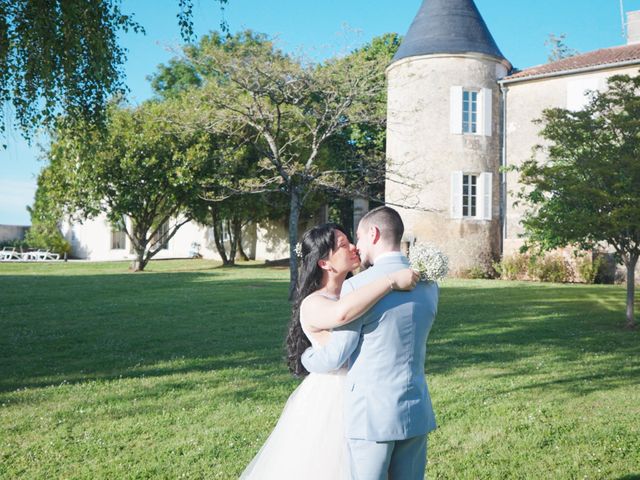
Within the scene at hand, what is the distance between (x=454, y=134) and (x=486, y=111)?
1.53 metres

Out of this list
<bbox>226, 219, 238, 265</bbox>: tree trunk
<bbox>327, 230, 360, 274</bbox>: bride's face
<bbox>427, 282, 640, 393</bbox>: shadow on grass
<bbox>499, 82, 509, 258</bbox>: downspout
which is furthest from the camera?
<bbox>226, 219, 238, 265</bbox>: tree trunk

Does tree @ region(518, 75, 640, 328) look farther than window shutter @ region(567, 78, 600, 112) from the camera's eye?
No

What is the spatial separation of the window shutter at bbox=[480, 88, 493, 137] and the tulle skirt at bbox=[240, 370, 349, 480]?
22.2 m

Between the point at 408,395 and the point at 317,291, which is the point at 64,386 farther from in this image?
the point at 408,395

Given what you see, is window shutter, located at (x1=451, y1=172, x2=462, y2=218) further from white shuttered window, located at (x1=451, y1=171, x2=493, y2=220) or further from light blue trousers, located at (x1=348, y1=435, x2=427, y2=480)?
light blue trousers, located at (x1=348, y1=435, x2=427, y2=480)

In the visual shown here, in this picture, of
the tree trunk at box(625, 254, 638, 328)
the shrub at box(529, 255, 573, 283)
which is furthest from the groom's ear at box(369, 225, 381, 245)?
the shrub at box(529, 255, 573, 283)

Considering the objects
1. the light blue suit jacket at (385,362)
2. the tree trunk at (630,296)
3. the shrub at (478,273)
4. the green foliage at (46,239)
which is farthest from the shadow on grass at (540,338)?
the green foliage at (46,239)

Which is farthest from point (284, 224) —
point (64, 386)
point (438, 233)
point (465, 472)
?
point (465, 472)

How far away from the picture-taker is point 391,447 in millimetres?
2762

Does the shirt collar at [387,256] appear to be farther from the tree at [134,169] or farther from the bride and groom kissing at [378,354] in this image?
the tree at [134,169]

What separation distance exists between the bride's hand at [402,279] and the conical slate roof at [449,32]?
22548mm

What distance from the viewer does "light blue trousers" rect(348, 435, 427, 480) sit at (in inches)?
108

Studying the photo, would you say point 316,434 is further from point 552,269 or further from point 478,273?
point 478,273

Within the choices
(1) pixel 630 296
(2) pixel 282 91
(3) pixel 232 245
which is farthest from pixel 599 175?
(3) pixel 232 245
